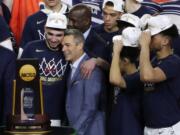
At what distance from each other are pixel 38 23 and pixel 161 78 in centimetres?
139

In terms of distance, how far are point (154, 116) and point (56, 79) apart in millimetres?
735

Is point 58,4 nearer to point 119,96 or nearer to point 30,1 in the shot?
point 30,1

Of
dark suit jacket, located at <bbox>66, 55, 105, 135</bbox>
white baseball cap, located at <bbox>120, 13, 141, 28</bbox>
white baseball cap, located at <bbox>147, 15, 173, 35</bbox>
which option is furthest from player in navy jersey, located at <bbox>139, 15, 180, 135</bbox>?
white baseball cap, located at <bbox>120, 13, 141, 28</bbox>

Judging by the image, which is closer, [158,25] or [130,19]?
[158,25]

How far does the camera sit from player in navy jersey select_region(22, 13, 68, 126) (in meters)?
3.67

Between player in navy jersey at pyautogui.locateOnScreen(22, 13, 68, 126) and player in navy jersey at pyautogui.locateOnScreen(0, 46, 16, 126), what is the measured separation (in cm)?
67

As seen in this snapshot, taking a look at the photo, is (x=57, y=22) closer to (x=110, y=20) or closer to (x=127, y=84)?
(x=110, y=20)

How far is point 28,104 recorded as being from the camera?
7.44 feet

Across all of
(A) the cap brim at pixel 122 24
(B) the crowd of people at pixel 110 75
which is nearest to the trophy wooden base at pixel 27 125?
(B) the crowd of people at pixel 110 75

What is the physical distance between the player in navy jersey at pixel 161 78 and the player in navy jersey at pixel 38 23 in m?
1.14

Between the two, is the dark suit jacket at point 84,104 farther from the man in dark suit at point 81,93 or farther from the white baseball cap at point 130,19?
the white baseball cap at point 130,19

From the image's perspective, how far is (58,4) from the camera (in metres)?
4.42

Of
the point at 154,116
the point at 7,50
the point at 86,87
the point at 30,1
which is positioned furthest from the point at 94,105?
the point at 30,1

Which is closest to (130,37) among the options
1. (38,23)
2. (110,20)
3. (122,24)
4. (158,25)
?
(158,25)
